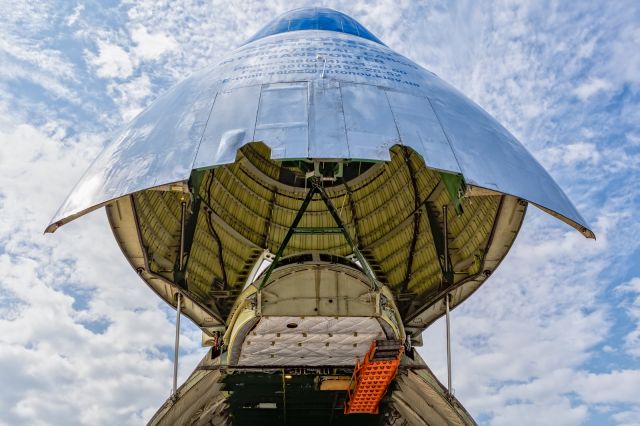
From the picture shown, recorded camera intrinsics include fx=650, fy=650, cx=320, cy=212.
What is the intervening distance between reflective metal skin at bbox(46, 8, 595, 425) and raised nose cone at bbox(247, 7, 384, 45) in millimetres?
99

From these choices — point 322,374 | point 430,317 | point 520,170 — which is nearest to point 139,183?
point 520,170

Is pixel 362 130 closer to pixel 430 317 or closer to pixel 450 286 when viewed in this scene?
pixel 450 286

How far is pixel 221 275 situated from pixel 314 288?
4.40m

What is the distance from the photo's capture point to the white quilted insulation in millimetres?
12305

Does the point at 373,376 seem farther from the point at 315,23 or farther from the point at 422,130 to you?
the point at 315,23

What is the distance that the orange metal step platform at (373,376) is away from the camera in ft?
41.4

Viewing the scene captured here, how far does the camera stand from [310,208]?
16578 millimetres

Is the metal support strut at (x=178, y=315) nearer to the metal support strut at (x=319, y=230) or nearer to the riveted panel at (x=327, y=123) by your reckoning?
the metal support strut at (x=319, y=230)

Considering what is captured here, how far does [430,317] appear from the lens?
1580 centimetres

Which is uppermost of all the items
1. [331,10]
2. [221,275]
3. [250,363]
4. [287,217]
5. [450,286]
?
[331,10]

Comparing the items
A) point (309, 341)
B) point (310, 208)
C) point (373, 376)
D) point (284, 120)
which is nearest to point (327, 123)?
point (284, 120)

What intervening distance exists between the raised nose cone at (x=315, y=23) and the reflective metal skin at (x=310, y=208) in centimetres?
10

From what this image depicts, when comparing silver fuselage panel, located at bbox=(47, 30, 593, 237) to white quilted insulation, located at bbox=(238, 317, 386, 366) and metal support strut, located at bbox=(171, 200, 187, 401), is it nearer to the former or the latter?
metal support strut, located at bbox=(171, 200, 187, 401)

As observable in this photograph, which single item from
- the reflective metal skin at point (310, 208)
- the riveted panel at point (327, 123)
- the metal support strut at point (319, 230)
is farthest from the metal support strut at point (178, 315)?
the riveted panel at point (327, 123)
